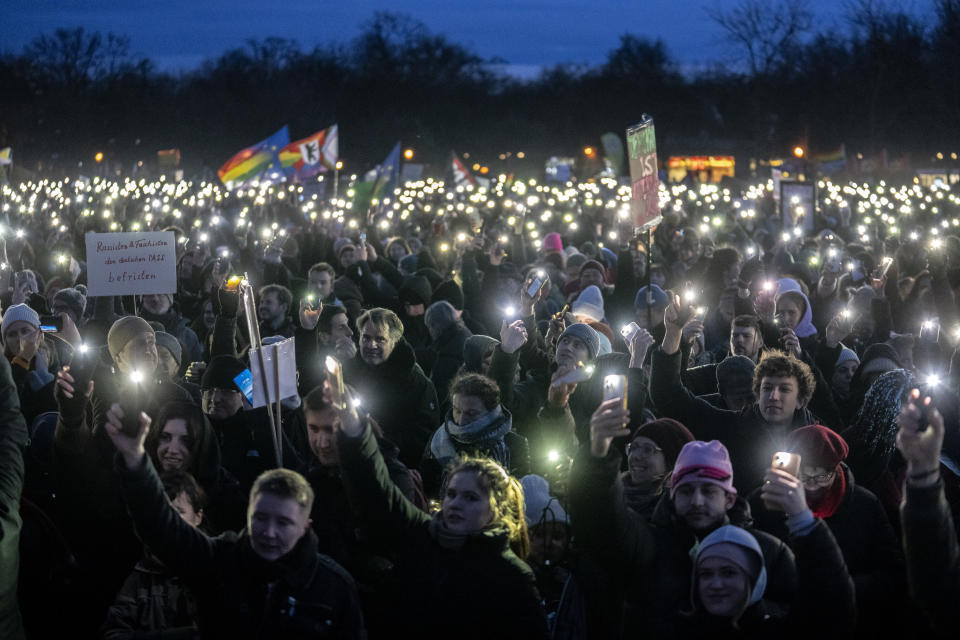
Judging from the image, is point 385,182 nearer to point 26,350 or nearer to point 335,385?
point 26,350

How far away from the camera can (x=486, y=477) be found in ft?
13.2

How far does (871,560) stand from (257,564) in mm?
2211

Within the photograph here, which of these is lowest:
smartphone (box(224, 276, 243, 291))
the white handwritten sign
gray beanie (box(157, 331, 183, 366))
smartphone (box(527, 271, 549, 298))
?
gray beanie (box(157, 331, 183, 366))

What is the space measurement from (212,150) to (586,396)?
197 ft

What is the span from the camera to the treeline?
47562mm

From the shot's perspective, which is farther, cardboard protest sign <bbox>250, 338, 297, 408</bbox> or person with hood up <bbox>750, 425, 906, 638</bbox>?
cardboard protest sign <bbox>250, 338, 297, 408</bbox>

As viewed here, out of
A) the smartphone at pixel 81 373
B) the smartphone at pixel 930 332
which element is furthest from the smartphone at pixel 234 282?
the smartphone at pixel 930 332

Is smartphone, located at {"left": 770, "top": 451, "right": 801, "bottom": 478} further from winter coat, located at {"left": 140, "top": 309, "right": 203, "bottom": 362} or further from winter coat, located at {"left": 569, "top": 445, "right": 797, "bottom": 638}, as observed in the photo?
winter coat, located at {"left": 140, "top": 309, "right": 203, "bottom": 362}

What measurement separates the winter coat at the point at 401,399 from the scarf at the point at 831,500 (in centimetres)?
250

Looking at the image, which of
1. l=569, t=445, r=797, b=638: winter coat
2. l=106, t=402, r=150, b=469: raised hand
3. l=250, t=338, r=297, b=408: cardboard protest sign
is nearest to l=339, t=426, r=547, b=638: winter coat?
l=569, t=445, r=797, b=638: winter coat

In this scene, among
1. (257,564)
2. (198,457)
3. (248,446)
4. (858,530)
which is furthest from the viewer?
(248,446)

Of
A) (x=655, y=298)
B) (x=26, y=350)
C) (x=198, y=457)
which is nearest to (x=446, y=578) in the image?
(x=198, y=457)

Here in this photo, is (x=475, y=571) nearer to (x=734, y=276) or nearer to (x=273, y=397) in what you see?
(x=273, y=397)

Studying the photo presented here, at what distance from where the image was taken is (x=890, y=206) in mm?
23438
